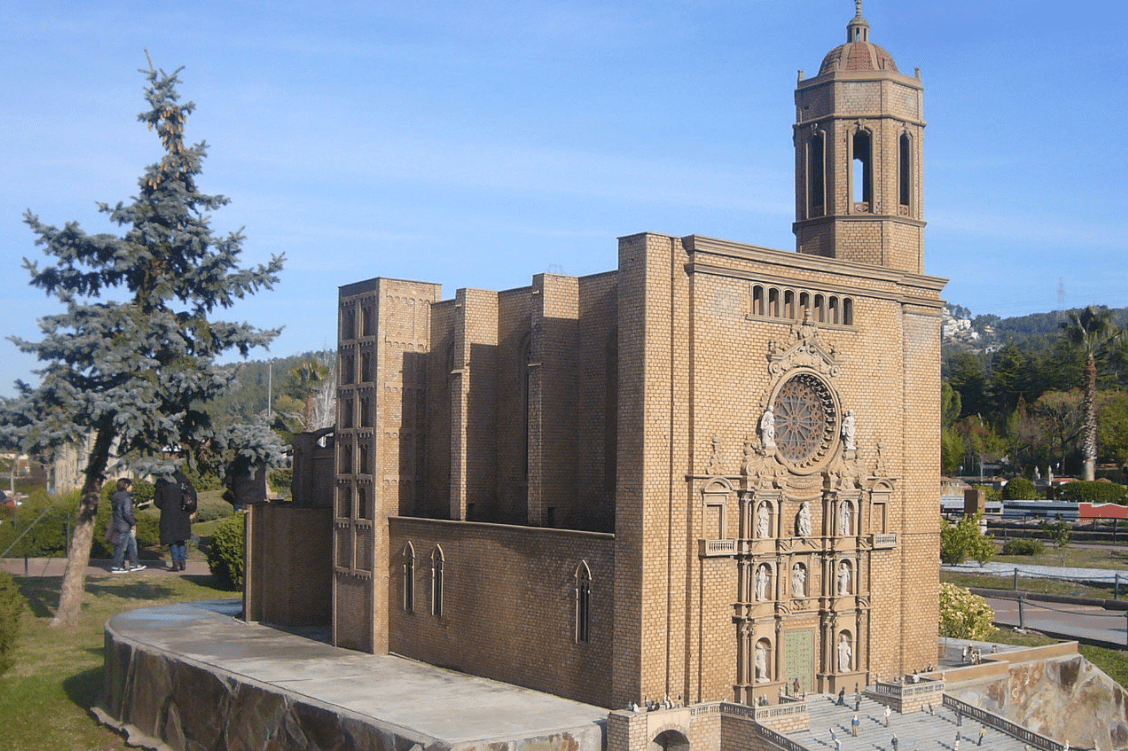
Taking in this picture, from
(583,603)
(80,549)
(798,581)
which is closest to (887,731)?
(798,581)

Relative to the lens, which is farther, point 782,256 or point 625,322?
point 782,256

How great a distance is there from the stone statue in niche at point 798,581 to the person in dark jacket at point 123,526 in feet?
87.7

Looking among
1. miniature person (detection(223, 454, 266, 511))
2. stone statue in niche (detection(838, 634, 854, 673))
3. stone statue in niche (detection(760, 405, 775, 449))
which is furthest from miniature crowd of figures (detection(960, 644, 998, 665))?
miniature person (detection(223, 454, 266, 511))

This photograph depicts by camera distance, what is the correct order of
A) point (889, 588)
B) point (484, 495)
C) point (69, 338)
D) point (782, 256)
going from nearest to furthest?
point (782, 256)
point (889, 588)
point (484, 495)
point (69, 338)

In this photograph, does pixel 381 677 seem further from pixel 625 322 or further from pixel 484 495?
pixel 625 322

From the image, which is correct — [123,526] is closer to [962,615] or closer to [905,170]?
[962,615]

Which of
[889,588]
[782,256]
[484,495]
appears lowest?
[889,588]

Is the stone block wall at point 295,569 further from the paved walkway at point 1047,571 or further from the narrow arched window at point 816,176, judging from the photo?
the paved walkway at point 1047,571

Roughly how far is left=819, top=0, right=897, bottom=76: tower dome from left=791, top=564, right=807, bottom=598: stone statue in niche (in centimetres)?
1356

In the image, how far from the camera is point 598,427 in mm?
28328

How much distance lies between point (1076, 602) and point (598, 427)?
30.4 meters

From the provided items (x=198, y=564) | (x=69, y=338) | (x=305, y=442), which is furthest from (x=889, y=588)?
(x=198, y=564)

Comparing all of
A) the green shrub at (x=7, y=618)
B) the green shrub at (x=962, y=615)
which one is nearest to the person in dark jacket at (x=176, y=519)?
the green shrub at (x=7, y=618)

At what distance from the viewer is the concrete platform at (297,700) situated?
76.2ft
